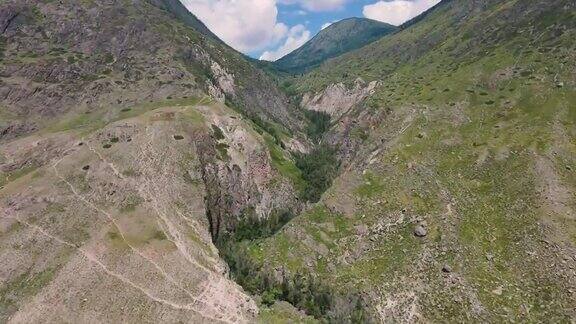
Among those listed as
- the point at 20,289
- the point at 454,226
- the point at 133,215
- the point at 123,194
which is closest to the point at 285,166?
the point at 123,194

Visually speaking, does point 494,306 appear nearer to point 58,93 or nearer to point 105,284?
point 105,284

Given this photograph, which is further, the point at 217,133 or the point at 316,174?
the point at 316,174

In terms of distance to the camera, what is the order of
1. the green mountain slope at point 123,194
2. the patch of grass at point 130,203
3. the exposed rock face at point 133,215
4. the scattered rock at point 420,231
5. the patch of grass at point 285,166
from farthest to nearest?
1. the patch of grass at point 285,166
2. the scattered rock at point 420,231
3. the patch of grass at point 130,203
4. the green mountain slope at point 123,194
5. the exposed rock face at point 133,215

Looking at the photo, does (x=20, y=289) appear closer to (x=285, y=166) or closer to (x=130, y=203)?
(x=130, y=203)

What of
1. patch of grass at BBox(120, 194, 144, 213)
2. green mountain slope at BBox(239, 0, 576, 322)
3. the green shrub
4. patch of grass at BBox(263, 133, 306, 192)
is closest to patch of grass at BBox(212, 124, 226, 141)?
patch of grass at BBox(263, 133, 306, 192)

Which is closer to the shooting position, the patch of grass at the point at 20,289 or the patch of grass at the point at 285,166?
the patch of grass at the point at 20,289

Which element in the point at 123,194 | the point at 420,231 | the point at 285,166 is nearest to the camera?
the point at 420,231

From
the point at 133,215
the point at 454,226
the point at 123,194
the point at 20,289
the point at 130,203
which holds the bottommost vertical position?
the point at 454,226

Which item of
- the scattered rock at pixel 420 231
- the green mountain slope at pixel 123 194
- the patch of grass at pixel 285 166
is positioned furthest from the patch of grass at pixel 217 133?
the scattered rock at pixel 420 231

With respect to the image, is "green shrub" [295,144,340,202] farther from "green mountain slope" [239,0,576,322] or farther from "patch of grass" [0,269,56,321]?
"patch of grass" [0,269,56,321]

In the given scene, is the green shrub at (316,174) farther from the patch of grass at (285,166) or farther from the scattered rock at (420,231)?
the scattered rock at (420,231)

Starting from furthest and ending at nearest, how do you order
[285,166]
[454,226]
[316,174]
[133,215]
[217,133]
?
→ [316,174] → [285,166] → [217,133] → [454,226] → [133,215]
